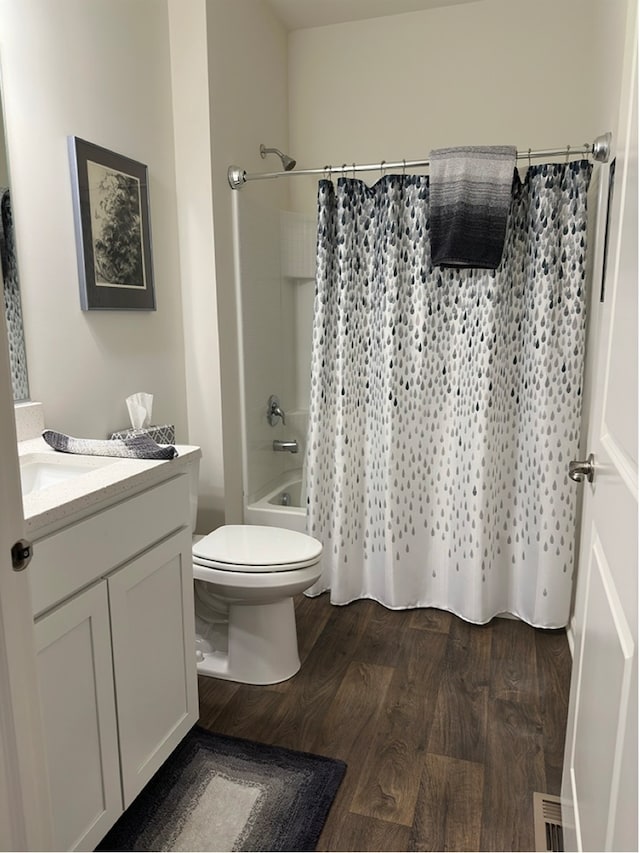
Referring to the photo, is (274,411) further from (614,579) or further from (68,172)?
(614,579)

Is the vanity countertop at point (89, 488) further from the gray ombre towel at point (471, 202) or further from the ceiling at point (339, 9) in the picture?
the ceiling at point (339, 9)

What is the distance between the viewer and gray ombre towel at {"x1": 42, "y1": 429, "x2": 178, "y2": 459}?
62.1 inches

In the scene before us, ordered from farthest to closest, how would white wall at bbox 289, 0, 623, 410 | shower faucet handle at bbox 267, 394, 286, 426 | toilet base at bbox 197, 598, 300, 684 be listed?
shower faucet handle at bbox 267, 394, 286, 426
white wall at bbox 289, 0, 623, 410
toilet base at bbox 197, 598, 300, 684

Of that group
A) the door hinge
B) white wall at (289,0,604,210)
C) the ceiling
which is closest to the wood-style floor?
the door hinge

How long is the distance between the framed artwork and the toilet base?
46.1 inches

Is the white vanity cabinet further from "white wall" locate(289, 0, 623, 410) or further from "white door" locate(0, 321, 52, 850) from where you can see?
"white wall" locate(289, 0, 623, 410)

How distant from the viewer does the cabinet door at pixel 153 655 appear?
141 cm

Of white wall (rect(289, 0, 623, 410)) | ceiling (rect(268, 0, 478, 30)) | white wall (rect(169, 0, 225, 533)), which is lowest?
white wall (rect(169, 0, 225, 533))

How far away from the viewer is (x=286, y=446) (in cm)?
308

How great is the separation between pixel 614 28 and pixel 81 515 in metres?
2.26

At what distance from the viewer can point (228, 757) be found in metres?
1.75

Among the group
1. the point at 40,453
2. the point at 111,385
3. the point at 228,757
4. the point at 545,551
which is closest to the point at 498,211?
the point at 545,551

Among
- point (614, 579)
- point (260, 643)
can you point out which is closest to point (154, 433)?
point (260, 643)

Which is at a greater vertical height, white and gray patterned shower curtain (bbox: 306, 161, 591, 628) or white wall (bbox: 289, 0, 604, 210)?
white wall (bbox: 289, 0, 604, 210)
